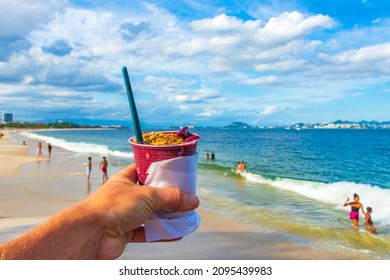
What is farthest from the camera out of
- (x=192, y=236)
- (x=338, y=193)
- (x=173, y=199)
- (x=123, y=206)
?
(x=338, y=193)

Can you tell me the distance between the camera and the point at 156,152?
9.18 ft

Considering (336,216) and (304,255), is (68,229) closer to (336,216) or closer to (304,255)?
(304,255)

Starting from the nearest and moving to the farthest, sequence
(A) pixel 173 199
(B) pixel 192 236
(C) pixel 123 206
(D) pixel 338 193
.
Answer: (C) pixel 123 206, (A) pixel 173 199, (B) pixel 192 236, (D) pixel 338 193

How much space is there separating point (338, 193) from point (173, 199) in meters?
19.7

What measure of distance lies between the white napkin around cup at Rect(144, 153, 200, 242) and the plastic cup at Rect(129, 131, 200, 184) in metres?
0.04

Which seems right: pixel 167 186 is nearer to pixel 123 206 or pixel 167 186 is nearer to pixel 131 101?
pixel 123 206

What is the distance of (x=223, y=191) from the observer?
61.2 feet

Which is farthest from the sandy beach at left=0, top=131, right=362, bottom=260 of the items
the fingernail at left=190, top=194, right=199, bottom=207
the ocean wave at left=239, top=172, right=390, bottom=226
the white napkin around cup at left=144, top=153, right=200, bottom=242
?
the ocean wave at left=239, top=172, right=390, bottom=226

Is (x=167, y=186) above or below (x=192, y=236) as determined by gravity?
above

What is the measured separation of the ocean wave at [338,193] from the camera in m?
16.1

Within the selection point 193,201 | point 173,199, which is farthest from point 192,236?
point 173,199
